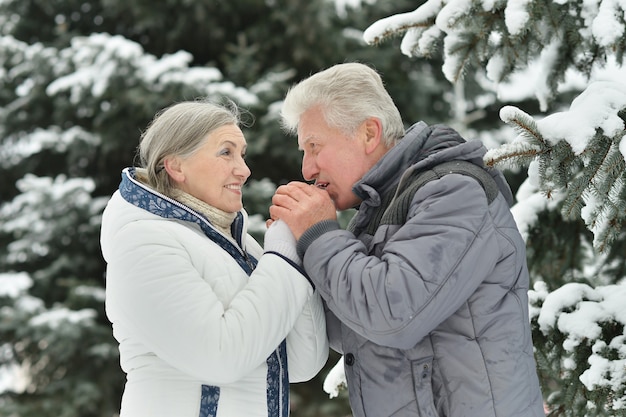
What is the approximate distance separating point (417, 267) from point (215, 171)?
0.72 metres

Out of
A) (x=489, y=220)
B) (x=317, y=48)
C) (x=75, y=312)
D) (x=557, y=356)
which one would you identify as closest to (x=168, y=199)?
(x=489, y=220)

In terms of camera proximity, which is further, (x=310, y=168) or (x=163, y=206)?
(x=310, y=168)

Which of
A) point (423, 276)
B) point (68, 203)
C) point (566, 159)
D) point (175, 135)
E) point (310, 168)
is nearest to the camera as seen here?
point (423, 276)

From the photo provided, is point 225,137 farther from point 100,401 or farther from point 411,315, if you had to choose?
point 100,401

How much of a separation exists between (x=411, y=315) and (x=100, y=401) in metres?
5.46

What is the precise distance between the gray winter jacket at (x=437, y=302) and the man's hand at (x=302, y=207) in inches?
1.6

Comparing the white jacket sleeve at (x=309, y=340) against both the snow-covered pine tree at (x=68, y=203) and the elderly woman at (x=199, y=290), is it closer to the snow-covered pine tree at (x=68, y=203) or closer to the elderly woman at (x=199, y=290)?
the elderly woman at (x=199, y=290)

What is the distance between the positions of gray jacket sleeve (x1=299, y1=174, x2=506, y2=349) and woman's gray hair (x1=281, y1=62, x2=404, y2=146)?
0.37 m

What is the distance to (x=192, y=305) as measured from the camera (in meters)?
2.03

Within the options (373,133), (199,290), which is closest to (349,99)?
(373,133)

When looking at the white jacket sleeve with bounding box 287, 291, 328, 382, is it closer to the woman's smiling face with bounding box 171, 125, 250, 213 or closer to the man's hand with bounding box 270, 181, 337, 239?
the man's hand with bounding box 270, 181, 337, 239

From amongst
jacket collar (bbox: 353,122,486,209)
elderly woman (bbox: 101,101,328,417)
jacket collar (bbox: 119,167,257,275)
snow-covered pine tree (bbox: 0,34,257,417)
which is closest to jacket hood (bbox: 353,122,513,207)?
jacket collar (bbox: 353,122,486,209)

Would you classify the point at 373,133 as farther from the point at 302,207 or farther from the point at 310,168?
the point at 302,207

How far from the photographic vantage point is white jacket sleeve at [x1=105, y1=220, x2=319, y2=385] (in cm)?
201
